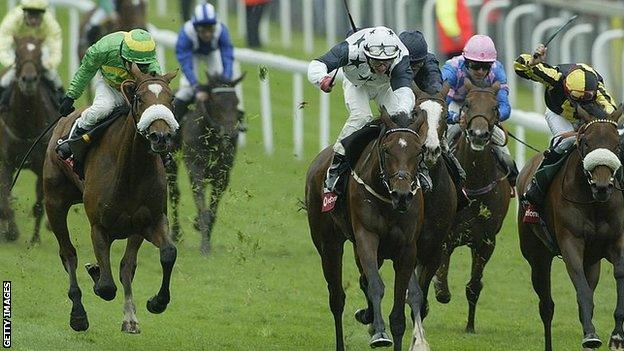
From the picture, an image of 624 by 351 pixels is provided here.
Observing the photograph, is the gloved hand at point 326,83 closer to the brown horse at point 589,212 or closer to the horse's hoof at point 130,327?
the brown horse at point 589,212

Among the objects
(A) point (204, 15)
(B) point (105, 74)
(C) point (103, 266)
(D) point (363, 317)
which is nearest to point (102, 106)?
(B) point (105, 74)

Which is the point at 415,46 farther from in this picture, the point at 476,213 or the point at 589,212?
the point at 589,212

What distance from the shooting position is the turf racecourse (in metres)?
12.9

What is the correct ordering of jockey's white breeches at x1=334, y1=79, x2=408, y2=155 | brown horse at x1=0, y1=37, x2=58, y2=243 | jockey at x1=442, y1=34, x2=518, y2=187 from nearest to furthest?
jockey's white breeches at x1=334, y1=79, x2=408, y2=155, jockey at x1=442, y1=34, x2=518, y2=187, brown horse at x1=0, y1=37, x2=58, y2=243

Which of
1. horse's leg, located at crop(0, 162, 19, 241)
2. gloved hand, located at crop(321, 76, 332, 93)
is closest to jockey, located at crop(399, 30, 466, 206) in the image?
gloved hand, located at crop(321, 76, 332, 93)

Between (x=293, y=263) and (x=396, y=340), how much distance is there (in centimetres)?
497

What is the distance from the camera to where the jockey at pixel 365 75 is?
37.7ft

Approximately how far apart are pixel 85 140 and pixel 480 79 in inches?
123

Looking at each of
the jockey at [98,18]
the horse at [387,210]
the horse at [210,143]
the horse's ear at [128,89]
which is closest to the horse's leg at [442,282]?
the horse at [387,210]

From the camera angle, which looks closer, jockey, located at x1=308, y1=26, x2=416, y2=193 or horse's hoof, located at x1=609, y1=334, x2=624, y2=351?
horse's hoof, located at x1=609, y1=334, x2=624, y2=351

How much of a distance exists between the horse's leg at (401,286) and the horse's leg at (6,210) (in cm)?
536

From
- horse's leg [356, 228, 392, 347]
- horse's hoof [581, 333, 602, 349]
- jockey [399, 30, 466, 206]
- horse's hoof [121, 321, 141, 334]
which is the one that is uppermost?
jockey [399, 30, 466, 206]

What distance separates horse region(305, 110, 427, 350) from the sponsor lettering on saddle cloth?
59 millimetres

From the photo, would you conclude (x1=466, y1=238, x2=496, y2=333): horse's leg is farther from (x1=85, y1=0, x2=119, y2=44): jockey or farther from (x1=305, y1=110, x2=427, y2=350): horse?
(x1=85, y1=0, x2=119, y2=44): jockey
